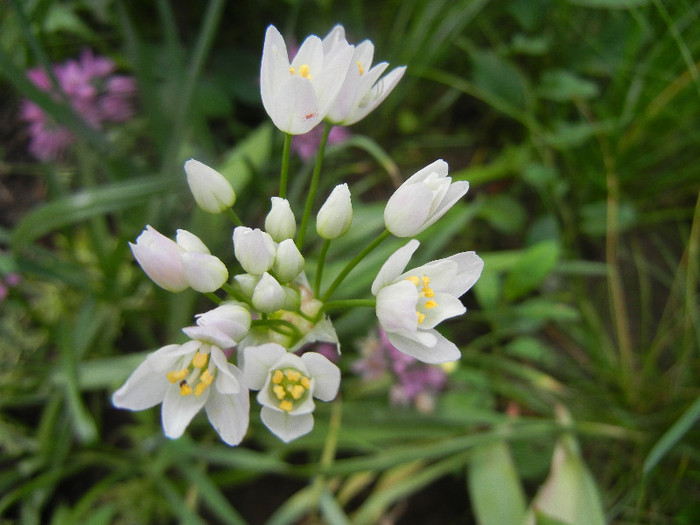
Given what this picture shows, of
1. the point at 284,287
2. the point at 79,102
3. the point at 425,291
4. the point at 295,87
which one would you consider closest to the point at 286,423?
the point at 284,287

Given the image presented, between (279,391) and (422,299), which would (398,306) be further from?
(279,391)

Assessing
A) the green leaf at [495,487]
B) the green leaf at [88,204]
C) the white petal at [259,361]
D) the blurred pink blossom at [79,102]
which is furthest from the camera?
the blurred pink blossom at [79,102]

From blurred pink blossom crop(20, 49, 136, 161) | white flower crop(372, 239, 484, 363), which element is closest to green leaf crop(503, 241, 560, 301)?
white flower crop(372, 239, 484, 363)

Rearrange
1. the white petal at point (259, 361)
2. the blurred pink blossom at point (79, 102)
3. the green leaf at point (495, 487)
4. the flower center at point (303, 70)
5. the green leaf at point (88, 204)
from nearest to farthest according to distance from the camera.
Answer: the white petal at point (259, 361), the flower center at point (303, 70), the green leaf at point (88, 204), the green leaf at point (495, 487), the blurred pink blossom at point (79, 102)

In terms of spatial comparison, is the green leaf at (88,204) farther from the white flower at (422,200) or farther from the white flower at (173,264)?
the white flower at (422,200)

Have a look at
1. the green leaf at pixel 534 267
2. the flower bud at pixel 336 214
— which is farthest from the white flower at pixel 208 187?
the green leaf at pixel 534 267
